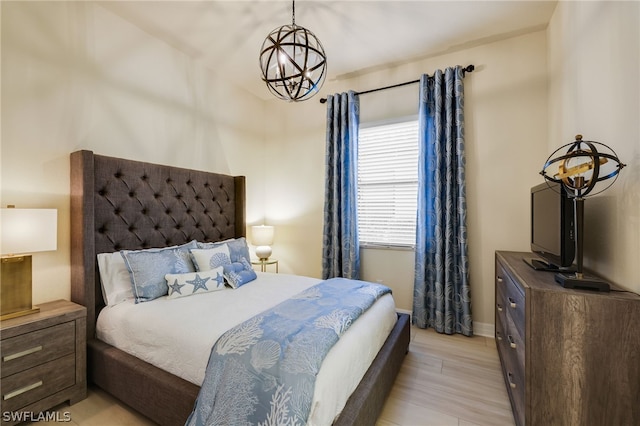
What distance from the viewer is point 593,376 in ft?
3.93

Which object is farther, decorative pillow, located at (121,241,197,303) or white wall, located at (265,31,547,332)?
white wall, located at (265,31,547,332)

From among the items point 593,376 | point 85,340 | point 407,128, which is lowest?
point 85,340

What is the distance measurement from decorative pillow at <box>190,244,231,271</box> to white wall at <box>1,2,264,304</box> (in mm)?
857

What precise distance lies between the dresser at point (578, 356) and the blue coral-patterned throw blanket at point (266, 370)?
2.95 ft

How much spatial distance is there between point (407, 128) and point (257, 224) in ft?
7.55

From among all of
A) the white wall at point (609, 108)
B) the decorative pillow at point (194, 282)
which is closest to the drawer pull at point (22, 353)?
the decorative pillow at point (194, 282)

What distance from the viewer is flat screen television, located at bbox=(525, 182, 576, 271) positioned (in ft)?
4.80

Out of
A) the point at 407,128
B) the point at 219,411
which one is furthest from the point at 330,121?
the point at 219,411

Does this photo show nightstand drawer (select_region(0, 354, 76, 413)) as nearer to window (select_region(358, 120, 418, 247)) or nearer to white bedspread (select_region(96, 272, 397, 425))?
white bedspread (select_region(96, 272, 397, 425))

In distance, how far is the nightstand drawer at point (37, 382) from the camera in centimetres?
148

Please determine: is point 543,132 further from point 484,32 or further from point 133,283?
point 133,283

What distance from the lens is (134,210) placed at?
232 centimetres

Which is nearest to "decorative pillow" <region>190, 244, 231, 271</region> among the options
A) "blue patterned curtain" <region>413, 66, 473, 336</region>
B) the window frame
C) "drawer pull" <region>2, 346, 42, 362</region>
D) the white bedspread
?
the white bedspread

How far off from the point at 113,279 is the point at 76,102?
1.35 meters
